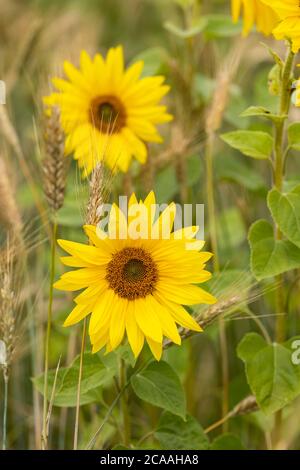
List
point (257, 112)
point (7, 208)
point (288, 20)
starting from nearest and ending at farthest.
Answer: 1. point (288, 20)
2. point (257, 112)
3. point (7, 208)

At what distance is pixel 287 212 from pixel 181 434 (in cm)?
43

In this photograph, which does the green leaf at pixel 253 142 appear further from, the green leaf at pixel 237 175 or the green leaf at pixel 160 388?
the green leaf at pixel 237 175

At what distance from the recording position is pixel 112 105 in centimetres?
168

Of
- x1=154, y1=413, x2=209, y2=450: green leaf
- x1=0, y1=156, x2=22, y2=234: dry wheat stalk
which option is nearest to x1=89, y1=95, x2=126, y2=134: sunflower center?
x1=0, y1=156, x2=22, y2=234: dry wheat stalk

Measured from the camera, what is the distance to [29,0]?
3820mm

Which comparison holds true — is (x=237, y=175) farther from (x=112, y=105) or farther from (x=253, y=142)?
(x=253, y=142)

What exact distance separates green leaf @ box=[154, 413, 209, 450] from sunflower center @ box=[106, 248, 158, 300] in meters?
0.30

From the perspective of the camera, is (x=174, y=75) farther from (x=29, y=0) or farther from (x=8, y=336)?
(x=29, y=0)

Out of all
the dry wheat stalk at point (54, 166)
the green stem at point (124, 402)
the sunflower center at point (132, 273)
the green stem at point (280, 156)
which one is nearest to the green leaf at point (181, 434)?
the green stem at point (124, 402)

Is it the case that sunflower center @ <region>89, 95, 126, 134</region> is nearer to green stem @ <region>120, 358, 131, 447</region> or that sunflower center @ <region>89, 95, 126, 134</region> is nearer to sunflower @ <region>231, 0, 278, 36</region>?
sunflower @ <region>231, 0, 278, 36</region>

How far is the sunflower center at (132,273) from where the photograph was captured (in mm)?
1235

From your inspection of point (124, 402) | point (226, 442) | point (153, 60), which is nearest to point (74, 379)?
point (124, 402)

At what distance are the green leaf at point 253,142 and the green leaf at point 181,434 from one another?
1.54 feet

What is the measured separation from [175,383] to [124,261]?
0.25m
